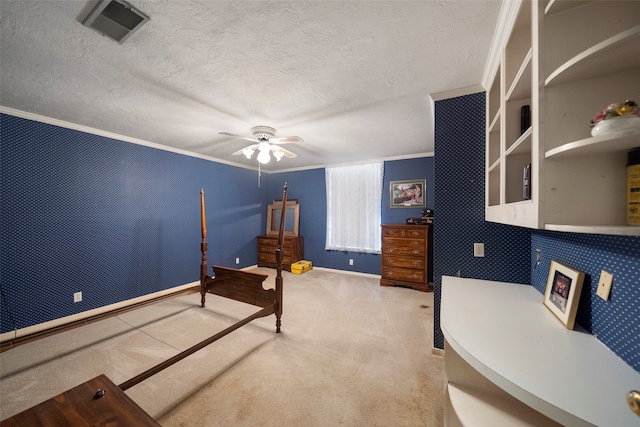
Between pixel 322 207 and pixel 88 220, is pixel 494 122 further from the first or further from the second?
pixel 88 220

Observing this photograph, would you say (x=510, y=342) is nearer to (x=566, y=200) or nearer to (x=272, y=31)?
(x=566, y=200)

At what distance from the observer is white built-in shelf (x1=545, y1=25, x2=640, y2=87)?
65 centimetres

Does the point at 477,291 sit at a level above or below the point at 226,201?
below

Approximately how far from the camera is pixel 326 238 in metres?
5.03

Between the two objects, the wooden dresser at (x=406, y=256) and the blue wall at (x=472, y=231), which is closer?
the blue wall at (x=472, y=231)

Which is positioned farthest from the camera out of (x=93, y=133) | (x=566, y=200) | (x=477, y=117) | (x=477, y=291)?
(x=93, y=133)

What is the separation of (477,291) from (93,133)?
179 inches

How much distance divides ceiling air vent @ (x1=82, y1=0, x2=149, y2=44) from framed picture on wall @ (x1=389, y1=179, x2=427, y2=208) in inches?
159

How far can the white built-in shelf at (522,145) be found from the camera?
1007 millimetres

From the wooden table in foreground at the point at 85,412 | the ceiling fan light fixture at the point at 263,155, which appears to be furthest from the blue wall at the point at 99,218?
the wooden table in foreground at the point at 85,412

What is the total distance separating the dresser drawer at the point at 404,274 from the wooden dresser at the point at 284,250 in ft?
6.61

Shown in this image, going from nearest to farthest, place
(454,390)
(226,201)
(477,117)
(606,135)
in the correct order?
(606,135) → (454,390) → (477,117) → (226,201)

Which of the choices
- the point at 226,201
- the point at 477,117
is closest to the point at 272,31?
the point at 477,117

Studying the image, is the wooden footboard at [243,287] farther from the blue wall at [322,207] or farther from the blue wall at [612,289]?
the blue wall at [322,207]
